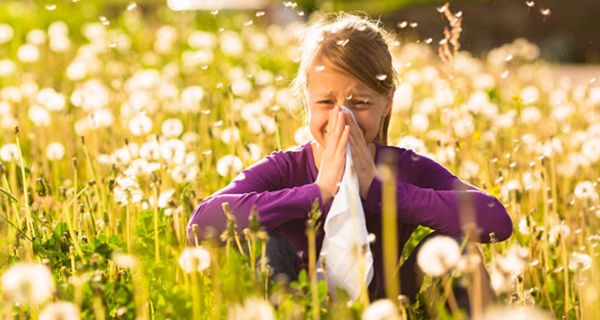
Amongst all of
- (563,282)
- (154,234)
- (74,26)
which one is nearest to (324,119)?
(154,234)

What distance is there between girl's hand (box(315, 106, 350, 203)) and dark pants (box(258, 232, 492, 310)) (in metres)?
0.15

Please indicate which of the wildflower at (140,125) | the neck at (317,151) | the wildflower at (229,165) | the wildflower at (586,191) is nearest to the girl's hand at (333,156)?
the neck at (317,151)

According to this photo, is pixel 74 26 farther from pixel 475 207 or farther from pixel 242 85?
pixel 475 207

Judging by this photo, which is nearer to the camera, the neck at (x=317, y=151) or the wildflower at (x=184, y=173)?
the neck at (x=317, y=151)

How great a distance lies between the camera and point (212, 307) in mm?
2162

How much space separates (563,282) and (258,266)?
1004mm

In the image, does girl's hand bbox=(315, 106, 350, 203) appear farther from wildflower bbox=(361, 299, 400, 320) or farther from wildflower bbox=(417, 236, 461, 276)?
wildflower bbox=(361, 299, 400, 320)

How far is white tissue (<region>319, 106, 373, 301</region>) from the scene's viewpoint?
7.44 ft

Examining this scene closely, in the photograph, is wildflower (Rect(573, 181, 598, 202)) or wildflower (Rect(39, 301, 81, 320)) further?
wildflower (Rect(573, 181, 598, 202))

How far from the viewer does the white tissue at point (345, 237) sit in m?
2.27

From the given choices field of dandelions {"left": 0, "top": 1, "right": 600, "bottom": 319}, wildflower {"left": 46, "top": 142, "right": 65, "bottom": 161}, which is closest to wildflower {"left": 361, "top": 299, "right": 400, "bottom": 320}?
field of dandelions {"left": 0, "top": 1, "right": 600, "bottom": 319}

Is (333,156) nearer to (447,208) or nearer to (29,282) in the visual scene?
(447,208)

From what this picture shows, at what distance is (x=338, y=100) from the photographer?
8.12 feet

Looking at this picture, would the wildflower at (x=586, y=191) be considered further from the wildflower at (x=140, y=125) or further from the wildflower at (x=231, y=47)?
the wildflower at (x=231, y=47)
